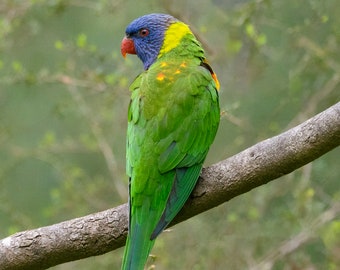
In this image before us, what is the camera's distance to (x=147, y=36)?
4.25m

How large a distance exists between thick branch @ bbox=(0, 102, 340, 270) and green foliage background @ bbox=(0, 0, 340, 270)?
3.77ft

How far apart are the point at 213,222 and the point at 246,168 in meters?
1.99

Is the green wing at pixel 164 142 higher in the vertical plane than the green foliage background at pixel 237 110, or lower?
higher

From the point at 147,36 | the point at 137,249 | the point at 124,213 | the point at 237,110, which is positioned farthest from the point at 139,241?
the point at 237,110

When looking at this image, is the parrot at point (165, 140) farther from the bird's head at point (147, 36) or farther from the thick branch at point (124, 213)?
the bird's head at point (147, 36)

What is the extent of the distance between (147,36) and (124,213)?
1.40 m

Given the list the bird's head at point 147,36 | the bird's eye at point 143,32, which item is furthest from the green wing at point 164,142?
the bird's eye at point 143,32

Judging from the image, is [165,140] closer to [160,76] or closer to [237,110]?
[160,76]

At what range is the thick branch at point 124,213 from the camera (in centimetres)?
298

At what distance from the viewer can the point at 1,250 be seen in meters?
3.09

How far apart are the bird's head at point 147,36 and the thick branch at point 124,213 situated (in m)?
1.14

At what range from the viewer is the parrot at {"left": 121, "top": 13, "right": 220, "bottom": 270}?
3084 mm

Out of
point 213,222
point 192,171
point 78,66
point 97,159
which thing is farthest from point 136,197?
point 97,159

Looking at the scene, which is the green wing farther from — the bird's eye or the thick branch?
the bird's eye
